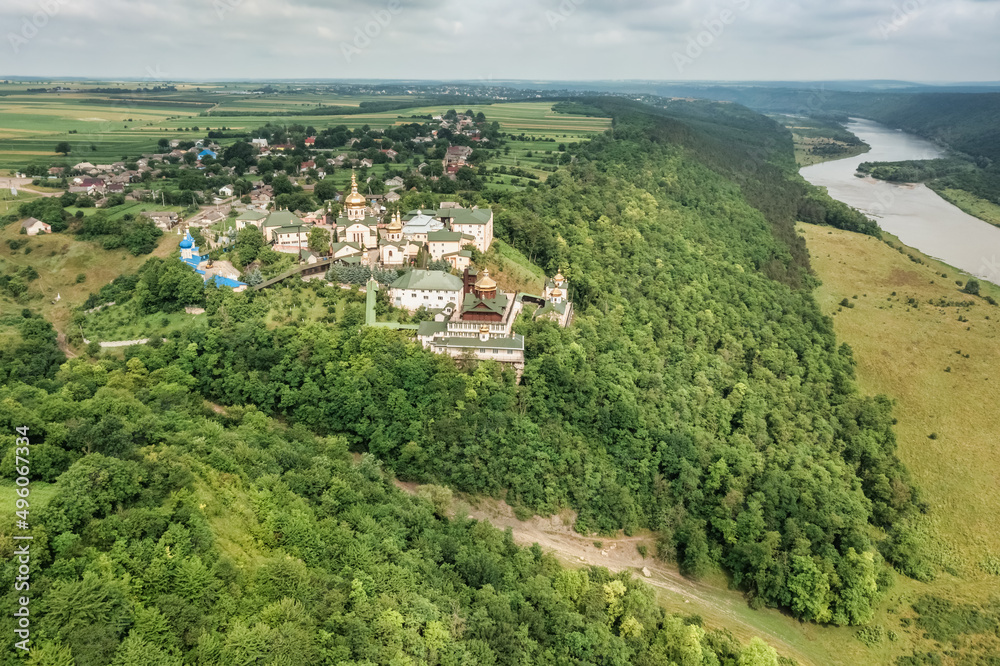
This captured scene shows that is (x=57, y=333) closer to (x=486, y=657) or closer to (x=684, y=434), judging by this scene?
(x=486, y=657)

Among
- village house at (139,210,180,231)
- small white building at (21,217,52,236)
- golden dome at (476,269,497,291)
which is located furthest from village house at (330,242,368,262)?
small white building at (21,217,52,236)

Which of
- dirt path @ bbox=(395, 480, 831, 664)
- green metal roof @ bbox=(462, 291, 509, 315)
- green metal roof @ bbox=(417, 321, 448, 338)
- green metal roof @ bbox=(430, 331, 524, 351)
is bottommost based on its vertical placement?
dirt path @ bbox=(395, 480, 831, 664)

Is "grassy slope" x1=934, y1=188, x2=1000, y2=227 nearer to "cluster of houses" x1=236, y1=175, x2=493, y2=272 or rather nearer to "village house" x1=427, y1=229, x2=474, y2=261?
"cluster of houses" x1=236, y1=175, x2=493, y2=272

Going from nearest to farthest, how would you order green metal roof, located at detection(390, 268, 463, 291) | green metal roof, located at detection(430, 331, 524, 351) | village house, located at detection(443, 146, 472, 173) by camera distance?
1. green metal roof, located at detection(430, 331, 524, 351)
2. green metal roof, located at detection(390, 268, 463, 291)
3. village house, located at detection(443, 146, 472, 173)

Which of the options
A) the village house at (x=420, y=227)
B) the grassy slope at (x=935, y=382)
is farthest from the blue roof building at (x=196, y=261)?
the grassy slope at (x=935, y=382)

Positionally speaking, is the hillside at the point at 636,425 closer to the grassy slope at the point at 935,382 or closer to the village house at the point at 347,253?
the grassy slope at the point at 935,382

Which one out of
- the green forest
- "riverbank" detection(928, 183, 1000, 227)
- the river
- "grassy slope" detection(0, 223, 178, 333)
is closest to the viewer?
the green forest
